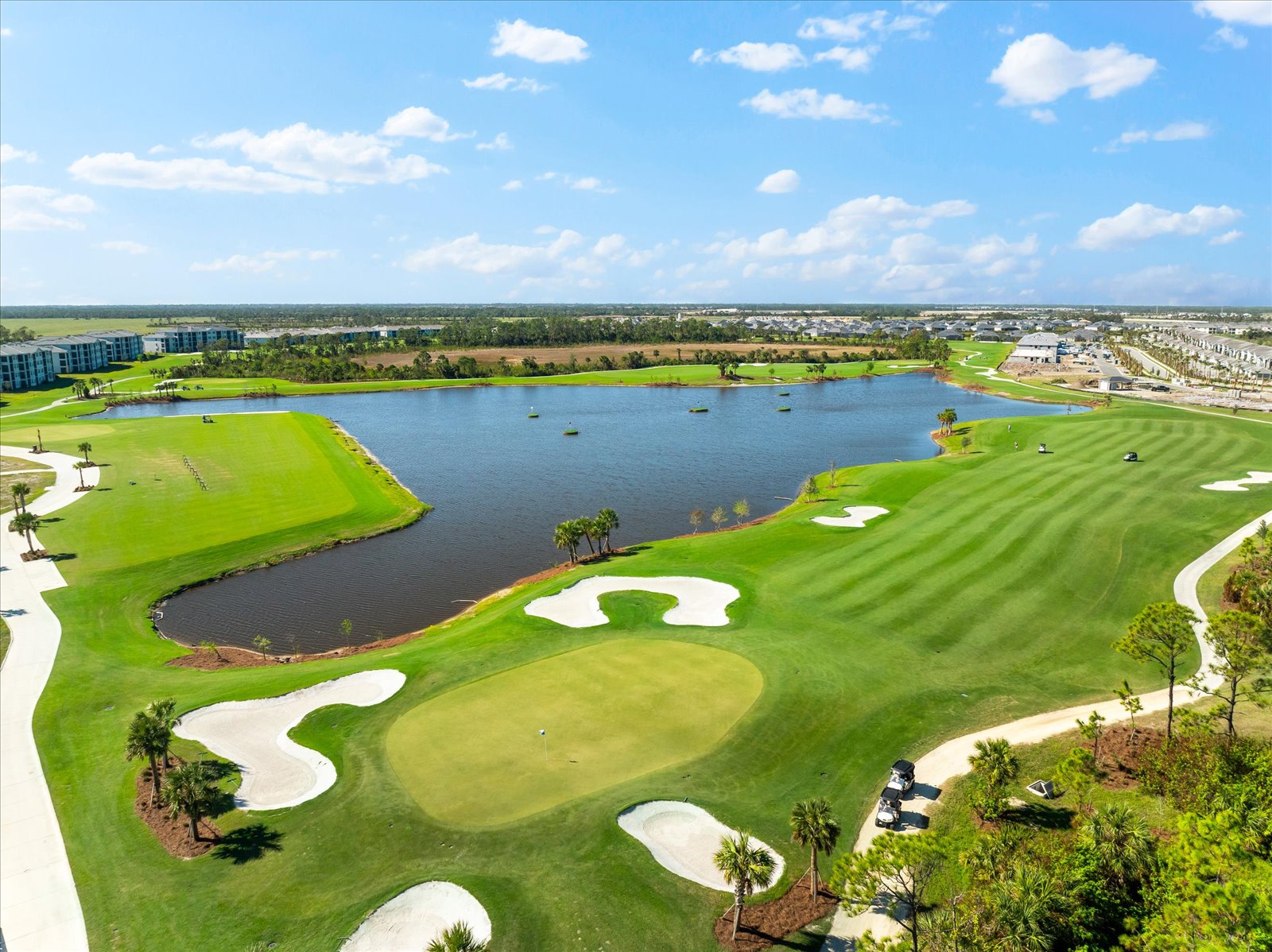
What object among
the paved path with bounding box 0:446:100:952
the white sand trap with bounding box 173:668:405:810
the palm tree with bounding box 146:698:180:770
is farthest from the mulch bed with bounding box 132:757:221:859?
the paved path with bounding box 0:446:100:952

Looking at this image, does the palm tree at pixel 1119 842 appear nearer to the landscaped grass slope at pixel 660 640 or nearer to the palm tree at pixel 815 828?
the palm tree at pixel 815 828

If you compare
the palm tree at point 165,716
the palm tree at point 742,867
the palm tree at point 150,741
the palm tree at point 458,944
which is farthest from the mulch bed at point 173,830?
the palm tree at point 742,867

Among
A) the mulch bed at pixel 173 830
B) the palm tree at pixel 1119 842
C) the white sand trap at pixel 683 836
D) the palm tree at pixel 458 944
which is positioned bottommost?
the mulch bed at pixel 173 830

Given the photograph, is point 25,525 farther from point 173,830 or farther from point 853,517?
point 853,517

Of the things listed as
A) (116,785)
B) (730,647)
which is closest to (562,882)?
(730,647)

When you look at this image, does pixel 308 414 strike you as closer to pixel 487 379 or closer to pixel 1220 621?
pixel 487 379

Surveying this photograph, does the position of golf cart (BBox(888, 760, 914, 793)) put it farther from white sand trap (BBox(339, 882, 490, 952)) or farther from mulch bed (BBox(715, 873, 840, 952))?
white sand trap (BBox(339, 882, 490, 952))
